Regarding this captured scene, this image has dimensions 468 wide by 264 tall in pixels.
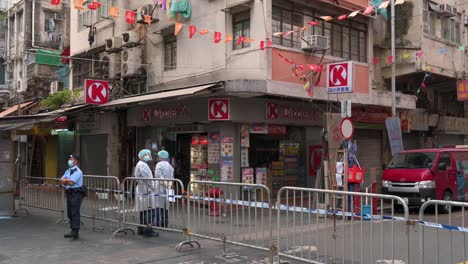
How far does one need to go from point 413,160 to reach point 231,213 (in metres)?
8.81

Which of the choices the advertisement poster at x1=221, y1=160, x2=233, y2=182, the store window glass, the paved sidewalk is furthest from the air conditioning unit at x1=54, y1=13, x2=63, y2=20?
the paved sidewalk

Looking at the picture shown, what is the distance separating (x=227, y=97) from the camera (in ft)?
45.2

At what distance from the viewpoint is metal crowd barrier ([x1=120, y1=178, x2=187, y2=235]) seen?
847 centimetres

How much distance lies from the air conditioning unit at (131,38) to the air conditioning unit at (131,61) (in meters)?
0.23

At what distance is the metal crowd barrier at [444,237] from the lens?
4996mm

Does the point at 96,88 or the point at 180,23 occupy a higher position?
the point at 180,23

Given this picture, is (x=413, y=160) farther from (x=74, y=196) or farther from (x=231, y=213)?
(x=74, y=196)

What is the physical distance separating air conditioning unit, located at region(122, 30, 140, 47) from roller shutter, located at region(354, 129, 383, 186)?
9.04 meters

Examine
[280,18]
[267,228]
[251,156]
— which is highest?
[280,18]

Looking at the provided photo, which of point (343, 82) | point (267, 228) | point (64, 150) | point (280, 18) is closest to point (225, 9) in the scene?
point (280, 18)

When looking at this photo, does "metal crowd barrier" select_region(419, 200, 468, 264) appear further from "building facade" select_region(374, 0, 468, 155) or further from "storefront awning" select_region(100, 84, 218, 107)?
"building facade" select_region(374, 0, 468, 155)

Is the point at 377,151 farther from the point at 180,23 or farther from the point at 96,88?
the point at 96,88

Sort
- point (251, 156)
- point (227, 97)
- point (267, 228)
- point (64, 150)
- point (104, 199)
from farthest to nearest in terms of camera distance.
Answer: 1. point (64, 150)
2. point (251, 156)
3. point (227, 97)
4. point (104, 199)
5. point (267, 228)

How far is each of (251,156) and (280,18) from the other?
4431mm
